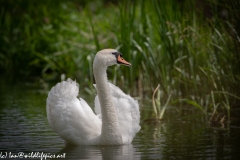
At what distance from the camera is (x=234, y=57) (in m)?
9.64

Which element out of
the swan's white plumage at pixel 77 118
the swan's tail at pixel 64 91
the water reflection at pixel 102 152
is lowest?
the water reflection at pixel 102 152

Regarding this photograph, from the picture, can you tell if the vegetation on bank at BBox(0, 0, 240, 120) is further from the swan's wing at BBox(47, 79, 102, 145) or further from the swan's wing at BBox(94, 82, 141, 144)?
the swan's wing at BBox(47, 79, 102, 145)

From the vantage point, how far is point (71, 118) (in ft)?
27.1

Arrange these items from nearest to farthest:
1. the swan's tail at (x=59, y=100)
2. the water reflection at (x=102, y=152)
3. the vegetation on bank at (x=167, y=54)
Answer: the water reflection at (x=102, y=152) → the swan's tail at (x=59, y=100) → the vegetation on bank at (x=167, y=54)

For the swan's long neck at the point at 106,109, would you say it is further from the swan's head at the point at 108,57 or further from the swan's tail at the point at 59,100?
the swan's tail at the point at 59,100

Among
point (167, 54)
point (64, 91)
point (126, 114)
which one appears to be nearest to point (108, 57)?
point (64, 91)

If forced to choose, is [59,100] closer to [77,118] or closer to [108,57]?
[77,118]

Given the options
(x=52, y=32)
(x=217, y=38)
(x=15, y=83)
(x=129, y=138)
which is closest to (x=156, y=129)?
(x=129, y=138)

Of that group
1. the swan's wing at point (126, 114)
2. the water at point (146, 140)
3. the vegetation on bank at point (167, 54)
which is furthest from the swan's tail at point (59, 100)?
the vegetation on bank at point (167, 54)

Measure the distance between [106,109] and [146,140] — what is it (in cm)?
67

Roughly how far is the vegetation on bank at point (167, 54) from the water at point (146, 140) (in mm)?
463

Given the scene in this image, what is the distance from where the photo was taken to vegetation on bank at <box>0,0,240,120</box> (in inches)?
392

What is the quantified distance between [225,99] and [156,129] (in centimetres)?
144

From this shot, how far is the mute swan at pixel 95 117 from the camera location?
8.19 m
